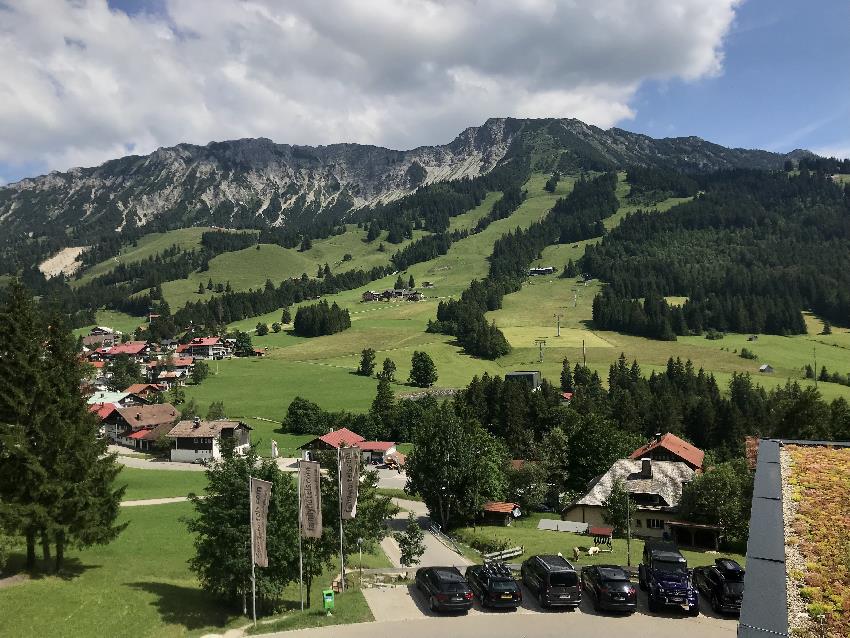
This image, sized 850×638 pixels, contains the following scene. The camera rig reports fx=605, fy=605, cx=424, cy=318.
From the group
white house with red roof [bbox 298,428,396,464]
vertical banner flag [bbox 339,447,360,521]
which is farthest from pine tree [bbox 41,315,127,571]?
white house with red roof [bbox 298,428,396,464]

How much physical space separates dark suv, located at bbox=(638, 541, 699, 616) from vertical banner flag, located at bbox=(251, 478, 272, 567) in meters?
15.0

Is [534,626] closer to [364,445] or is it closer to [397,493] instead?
[397,493]

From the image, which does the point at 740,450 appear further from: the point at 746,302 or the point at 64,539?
the point at 746,302

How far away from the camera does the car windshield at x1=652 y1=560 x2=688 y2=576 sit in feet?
75.3

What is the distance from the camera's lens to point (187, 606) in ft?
88.4

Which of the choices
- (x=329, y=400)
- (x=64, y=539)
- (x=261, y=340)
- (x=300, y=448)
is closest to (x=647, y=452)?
(x=300, y=448)

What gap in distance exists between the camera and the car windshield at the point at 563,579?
22.9 meters

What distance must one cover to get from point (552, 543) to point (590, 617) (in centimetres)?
2034

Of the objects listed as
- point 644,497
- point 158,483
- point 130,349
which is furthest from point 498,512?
point 130,349

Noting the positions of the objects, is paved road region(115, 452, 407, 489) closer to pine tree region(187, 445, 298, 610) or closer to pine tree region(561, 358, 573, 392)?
pine tree region(187, 445, 298, 610)

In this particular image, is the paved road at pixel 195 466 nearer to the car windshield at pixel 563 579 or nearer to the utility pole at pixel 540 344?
the car windshield at pixel 563 579

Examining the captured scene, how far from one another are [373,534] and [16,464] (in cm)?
1707

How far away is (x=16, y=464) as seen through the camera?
27609mm

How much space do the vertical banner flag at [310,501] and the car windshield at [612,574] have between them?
38.1 feet
